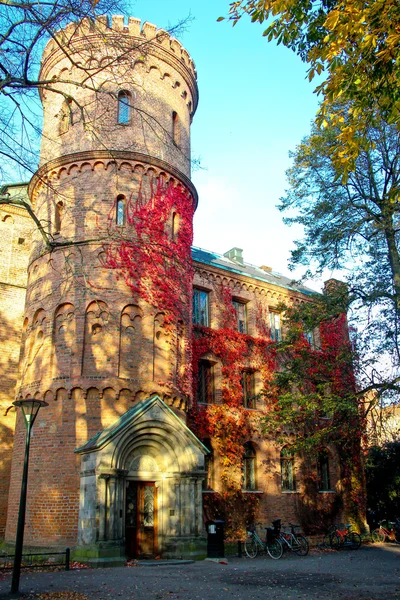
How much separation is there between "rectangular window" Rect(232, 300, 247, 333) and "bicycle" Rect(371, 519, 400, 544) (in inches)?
421

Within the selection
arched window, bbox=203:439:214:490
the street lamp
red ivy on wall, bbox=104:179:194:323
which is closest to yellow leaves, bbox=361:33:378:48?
the street lamp

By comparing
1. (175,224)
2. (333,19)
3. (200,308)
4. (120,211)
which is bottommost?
(333,19)

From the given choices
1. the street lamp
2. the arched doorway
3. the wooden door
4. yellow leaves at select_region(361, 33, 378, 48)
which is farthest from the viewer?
the wooden door

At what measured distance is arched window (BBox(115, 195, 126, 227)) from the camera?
1905cm

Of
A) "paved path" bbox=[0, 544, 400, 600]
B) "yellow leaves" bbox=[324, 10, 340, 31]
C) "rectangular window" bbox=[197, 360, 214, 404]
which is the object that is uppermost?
"yellow leaves" bbox=[324, 10, 340, 31]

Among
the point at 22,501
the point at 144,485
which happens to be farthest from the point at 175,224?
the point at 22,501

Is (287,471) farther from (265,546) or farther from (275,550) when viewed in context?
(275,550)

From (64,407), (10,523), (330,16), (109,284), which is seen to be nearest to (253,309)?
(109,284)

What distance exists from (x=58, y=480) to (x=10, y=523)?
284 centimetres

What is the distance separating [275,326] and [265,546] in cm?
1072

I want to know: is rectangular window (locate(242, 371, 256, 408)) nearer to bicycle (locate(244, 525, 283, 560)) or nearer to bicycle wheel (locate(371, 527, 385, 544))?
bicycle (locate(244, 525, 283, 560))

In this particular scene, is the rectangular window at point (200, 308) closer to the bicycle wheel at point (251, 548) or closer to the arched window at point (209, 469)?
the arched window at point (209, 469)

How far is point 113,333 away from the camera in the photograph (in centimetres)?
1745

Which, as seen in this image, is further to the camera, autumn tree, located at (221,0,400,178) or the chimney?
the chimney
